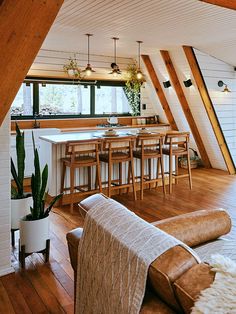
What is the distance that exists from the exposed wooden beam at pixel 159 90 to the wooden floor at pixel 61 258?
79.1 inches

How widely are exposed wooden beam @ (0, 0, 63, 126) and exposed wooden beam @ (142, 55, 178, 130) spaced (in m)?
5.07

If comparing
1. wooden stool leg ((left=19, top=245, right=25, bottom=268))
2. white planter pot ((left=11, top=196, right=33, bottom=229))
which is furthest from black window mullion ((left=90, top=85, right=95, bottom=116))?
wooden stool leg ((left=19, top=245, right=25, bottom=268))

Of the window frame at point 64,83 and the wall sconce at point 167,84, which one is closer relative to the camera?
the window frame at point 64,83

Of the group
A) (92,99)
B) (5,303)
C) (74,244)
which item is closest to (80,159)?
(5,303)

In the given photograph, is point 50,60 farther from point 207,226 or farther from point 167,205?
point 207,226

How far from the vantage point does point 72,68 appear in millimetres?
6367

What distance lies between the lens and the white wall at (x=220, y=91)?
5844 mm

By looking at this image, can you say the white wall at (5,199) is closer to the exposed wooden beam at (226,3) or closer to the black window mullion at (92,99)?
the exposed wooden beam at (226,3)

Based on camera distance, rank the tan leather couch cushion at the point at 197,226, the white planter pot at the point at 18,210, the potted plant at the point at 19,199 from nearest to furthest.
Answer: the tan leather couch cushion at the point at 197,226 → the potted plant at the point at 19,199 → the white planter pot at the point at 18,210

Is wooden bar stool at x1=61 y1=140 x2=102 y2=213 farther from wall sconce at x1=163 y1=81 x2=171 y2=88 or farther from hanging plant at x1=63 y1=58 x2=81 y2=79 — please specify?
wall sconce at x1=163 y1=81 x2=171 y2=88

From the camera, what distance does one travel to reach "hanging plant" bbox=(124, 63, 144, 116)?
7024 millimetres

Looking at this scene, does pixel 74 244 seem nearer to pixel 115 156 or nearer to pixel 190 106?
pixel 115 156

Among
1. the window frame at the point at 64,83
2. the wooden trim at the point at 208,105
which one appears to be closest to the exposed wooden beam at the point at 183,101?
the wooden trim at the point at 208,105

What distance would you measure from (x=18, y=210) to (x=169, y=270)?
7.61 ft
